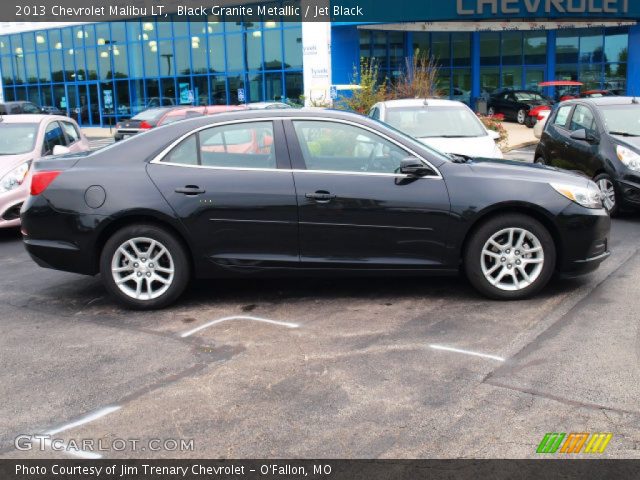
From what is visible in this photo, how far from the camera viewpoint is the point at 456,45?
36.9m

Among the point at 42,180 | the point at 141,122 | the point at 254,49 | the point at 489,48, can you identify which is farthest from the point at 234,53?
the point at 42,180

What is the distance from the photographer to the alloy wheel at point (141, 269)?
5492mm

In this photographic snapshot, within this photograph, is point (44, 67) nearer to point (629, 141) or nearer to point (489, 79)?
point (489, 79)

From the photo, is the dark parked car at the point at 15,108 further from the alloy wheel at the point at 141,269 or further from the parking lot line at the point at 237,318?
the parking lot line at the point at 237,318

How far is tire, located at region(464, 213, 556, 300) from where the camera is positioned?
17.9 feet

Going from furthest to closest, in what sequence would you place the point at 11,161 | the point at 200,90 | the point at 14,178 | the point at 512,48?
the point at 512,48, the point at 200,90, the point at 11,161, the point at 14,178

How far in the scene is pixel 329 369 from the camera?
4230 millimetres

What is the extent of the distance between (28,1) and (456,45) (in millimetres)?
25223

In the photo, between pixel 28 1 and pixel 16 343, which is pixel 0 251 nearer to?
pixel 16 343

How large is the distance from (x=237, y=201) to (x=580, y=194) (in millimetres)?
2818

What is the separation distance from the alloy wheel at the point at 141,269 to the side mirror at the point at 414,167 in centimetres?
202

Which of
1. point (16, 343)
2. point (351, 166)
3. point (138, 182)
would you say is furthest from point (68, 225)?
point (351, 166)

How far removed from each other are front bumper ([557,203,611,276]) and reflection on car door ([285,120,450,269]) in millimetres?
984

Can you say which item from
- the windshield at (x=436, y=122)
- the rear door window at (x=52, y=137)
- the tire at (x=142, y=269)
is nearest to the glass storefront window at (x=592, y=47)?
the windshield at (x=436, y=122)
